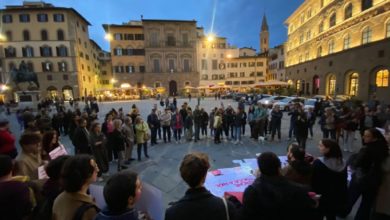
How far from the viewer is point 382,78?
61.8 feet

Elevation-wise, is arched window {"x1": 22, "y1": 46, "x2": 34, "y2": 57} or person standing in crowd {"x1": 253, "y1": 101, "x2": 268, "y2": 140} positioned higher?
arched window {"x1": 22, "y1": 46, "x2": 34, "y2": 57}

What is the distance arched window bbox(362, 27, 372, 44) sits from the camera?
19475 millimetres

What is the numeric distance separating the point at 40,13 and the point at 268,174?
4806cm

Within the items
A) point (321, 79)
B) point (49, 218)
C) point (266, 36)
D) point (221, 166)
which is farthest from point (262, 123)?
point (266, 36)

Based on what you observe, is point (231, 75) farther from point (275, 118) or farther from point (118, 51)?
point (275, 118)

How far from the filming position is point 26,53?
121 ft

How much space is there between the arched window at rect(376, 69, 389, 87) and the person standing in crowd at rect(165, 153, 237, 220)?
24.0 m

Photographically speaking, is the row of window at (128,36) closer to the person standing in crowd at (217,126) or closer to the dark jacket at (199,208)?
the person standing in crowd at (217,126)

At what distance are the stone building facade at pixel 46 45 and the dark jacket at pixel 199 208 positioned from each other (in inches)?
1720

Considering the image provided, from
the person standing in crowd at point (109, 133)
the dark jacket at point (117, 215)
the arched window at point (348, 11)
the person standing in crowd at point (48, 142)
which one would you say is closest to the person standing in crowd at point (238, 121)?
the person standing in crowd at point (109, 133)

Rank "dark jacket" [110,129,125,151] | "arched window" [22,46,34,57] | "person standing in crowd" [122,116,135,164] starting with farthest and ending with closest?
"arched window" [22,46,34,57]
"person standing in crowd" [122,116,135,164]
"dark jacket" [110,129,125,151]

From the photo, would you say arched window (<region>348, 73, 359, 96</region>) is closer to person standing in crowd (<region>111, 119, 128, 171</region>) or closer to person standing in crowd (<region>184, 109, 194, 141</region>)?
person standing in crowd (<region>184, 109, 194, 141</region>)

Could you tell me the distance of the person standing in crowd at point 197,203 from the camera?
59.0 inches

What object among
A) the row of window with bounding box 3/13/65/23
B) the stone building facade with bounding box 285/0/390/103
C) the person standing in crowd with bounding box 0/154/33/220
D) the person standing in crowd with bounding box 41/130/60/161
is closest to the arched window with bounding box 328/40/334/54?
the stone building facade with bounding box 285/0/390/103
